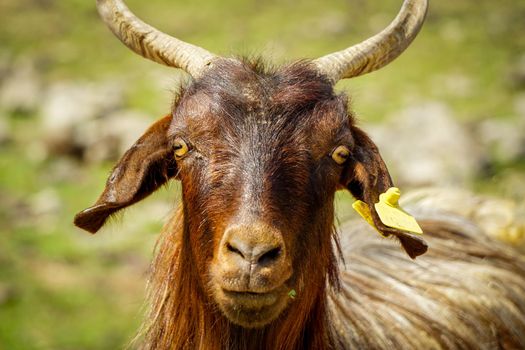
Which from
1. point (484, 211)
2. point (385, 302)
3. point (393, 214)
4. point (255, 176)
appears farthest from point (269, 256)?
point (484, 211)

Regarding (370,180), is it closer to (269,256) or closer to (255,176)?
(255,176)

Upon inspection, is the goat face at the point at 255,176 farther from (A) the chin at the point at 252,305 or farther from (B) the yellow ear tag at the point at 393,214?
(B) the yellow ear tag at the point at 393,214

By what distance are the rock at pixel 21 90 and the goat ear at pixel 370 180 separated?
1772cm

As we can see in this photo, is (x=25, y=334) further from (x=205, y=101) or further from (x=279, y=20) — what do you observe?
(x=279, y=20)

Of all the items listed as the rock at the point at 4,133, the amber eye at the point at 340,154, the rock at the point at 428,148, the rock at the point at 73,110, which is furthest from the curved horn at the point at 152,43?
the rock at the point at 4,133

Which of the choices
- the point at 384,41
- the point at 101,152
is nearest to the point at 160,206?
Result: the point at 101,152

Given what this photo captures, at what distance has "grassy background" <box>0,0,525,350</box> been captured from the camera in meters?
10.5

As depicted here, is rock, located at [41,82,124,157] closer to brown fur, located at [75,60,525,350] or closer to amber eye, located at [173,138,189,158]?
brown fur, located at [75,60,525,350]

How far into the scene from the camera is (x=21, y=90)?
2202cm

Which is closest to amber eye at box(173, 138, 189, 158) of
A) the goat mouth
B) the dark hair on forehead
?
the dark hair on forehead

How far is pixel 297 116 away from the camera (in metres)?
4.52

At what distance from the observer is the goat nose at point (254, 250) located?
3.88 meters

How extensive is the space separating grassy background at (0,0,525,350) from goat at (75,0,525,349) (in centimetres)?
72

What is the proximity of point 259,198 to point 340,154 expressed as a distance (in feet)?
2.37
